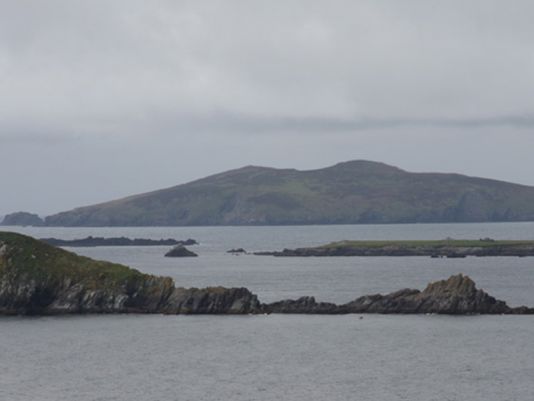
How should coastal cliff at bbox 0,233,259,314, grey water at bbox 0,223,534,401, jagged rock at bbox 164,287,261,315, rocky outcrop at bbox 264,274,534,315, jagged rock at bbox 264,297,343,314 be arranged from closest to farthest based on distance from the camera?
1. grey water at bbox 0,223,534,401
2. rocky outcrop at bbox 264,274,534,315
3. coastal cliff at bbox 0,233,259,314
4. jagged rock at bbox 164,287,261,315
5. jagged rock at bbox 264,297,343,314

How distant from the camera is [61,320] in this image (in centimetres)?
11600

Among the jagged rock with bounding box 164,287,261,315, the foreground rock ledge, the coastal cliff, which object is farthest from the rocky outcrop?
the coastal cliff

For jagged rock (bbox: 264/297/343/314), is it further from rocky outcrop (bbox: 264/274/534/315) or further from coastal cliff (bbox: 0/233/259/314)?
coastal cliff (bbox: 0/233/259/314)

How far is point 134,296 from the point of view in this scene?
124 meters

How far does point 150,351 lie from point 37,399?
72.5 feet

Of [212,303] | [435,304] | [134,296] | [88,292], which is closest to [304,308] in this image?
[212,303]

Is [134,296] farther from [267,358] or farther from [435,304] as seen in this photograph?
[267,358]

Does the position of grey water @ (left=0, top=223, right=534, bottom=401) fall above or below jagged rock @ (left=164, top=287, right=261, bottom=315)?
below

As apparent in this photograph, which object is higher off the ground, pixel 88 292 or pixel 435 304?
pixel 88 292

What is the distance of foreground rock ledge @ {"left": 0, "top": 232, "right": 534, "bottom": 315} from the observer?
121 metres

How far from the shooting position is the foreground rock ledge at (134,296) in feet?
396

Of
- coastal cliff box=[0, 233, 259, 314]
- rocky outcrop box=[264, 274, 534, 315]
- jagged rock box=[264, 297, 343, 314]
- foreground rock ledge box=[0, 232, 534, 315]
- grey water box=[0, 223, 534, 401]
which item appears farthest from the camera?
jagged rock box=[264, 297, 343, 314]

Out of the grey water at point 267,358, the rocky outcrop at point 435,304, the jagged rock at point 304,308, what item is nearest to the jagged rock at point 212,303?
the jagged rock at point 304,308

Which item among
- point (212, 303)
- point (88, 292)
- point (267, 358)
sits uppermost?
point (88, 292)
